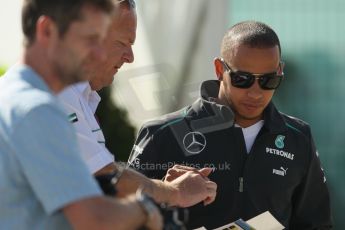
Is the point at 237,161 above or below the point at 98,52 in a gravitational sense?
below

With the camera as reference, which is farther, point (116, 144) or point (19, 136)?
point (116, 144)

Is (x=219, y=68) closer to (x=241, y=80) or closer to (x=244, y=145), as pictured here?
(x=241, y=80)

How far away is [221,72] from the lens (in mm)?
3994

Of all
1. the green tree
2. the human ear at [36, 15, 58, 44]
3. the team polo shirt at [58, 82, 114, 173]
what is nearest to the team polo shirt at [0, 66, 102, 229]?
the human ear at [36, 15, 58, 44]

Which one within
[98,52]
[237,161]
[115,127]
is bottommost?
[115,127]

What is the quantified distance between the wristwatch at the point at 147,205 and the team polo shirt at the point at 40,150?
14cm

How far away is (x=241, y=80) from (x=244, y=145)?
1.04 feet

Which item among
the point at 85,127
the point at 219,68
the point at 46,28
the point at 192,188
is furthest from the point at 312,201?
the point at 46,28

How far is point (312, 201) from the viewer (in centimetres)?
404

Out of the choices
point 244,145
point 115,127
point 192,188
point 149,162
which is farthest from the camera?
point 115,127

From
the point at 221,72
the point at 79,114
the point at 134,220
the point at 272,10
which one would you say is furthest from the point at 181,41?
the point at 134,220

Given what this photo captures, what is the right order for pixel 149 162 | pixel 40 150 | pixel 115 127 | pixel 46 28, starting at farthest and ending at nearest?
pixel 115 127 < pixel 149 162 < pixel 46 28 < pixel 40 150

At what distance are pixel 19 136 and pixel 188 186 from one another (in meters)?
1.16

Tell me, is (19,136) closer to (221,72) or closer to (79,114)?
(79,114)
